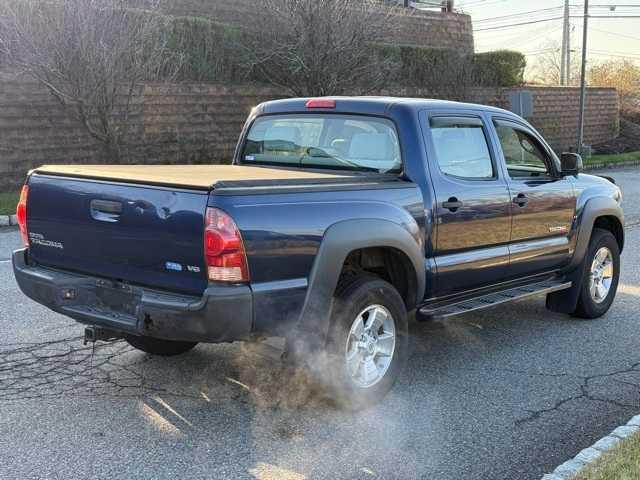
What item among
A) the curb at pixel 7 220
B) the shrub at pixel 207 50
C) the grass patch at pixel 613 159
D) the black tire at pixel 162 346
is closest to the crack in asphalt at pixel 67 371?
the black tire at pixel 162 346

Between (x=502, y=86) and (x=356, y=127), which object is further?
(x=502, y=86)

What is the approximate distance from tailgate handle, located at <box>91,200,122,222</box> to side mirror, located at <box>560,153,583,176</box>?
389 centimetres

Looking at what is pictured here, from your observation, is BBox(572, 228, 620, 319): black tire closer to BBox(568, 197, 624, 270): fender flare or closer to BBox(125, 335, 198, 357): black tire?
→ BBox(568, 197, 624, 270): fender flare

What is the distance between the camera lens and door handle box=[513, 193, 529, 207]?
5617 mm

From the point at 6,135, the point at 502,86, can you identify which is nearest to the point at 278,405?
the point at 6,135

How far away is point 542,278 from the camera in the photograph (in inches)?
243

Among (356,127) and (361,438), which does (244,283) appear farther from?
(356,127)

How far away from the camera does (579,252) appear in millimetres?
6379

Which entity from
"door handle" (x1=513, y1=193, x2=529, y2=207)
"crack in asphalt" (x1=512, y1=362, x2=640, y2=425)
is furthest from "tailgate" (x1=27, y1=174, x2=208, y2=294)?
"door handle" (x1=513, y1=193, x2=529, y2=207)

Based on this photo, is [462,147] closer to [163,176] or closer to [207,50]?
[163,176]

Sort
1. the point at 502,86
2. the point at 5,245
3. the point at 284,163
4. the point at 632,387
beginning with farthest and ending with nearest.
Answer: the point at 502,86 < the point at 5,245 < the point at 284,163 < the point at 632,387

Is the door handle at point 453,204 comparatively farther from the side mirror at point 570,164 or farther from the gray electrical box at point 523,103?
the gray electrical box at point 523,103

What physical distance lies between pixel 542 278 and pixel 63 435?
4.03m

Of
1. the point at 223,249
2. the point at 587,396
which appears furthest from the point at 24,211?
the point at 587,396
